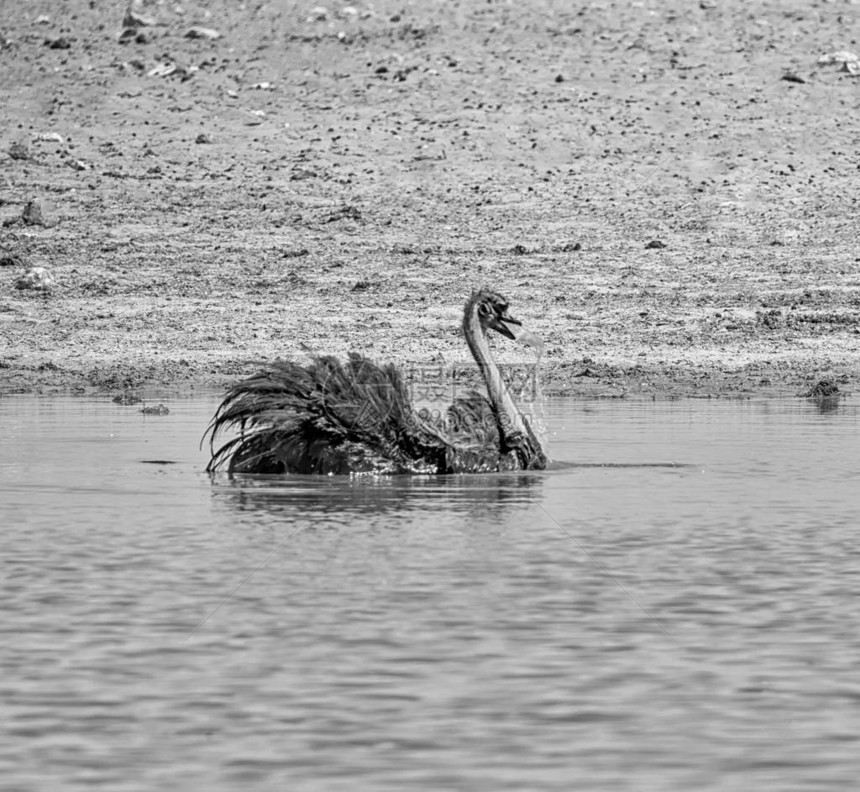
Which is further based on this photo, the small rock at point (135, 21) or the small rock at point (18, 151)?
the small rock at point (135, 21)

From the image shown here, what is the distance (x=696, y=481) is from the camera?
13070 mm

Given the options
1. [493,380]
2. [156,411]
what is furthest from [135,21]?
[493,380]

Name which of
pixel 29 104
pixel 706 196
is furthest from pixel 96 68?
pixel 706 196

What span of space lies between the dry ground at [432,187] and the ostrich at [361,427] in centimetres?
785

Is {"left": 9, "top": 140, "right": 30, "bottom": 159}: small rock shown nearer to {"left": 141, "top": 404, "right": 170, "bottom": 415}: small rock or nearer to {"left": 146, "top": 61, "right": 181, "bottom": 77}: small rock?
{"left": 146, "top": 61, "right": 181, "bottom": 77}: small rock

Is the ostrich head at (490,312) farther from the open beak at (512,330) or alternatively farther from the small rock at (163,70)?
the small rock at (163,70)

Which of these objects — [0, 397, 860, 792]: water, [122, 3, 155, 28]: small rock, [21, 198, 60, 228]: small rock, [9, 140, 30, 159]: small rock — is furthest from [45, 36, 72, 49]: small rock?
[0, 397, 860, 792]: water

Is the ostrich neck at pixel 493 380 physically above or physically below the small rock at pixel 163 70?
below

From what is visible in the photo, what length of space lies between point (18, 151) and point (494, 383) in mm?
21393

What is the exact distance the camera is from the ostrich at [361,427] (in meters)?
12.5

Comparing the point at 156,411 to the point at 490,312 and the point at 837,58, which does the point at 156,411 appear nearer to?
the point at 490,312

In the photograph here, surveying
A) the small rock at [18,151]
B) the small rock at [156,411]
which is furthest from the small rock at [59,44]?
the small rock at [156,411]

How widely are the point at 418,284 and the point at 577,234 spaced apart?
12.0 feet

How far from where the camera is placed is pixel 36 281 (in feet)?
81.3
